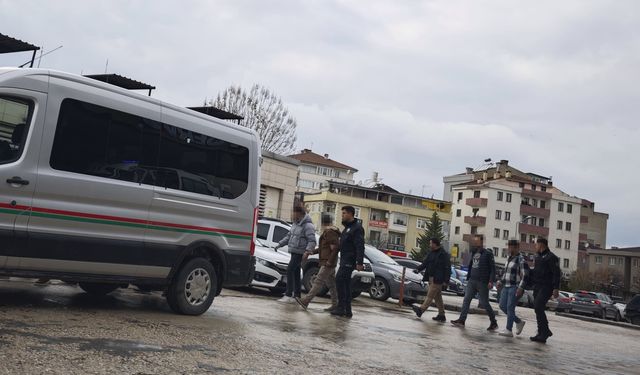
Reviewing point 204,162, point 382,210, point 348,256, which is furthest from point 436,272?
point 382,210

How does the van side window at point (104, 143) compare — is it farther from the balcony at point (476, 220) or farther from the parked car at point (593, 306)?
the balcony at point (476, 220)

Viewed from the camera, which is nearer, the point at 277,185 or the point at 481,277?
the point at 481,277

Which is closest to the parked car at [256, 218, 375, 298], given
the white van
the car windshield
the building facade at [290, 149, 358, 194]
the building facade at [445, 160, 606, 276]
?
the car windshield

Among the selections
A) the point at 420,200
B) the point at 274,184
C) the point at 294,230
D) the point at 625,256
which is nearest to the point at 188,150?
the point at 294,230

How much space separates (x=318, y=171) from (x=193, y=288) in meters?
109

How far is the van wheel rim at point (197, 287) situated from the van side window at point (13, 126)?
2713 millimetres

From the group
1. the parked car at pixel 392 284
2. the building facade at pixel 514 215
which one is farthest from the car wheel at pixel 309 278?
the building facade at pixel 514 215

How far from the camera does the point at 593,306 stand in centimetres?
3156

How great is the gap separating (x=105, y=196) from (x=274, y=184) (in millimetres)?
24283

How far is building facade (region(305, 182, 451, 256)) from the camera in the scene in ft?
296

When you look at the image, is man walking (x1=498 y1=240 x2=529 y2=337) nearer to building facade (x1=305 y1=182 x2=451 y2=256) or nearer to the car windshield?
the car windshield

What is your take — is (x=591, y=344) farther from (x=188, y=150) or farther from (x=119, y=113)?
(x=119, y=113)

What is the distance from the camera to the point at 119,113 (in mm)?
7457

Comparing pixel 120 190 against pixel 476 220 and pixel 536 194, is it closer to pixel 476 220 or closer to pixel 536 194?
pixel 476 220
